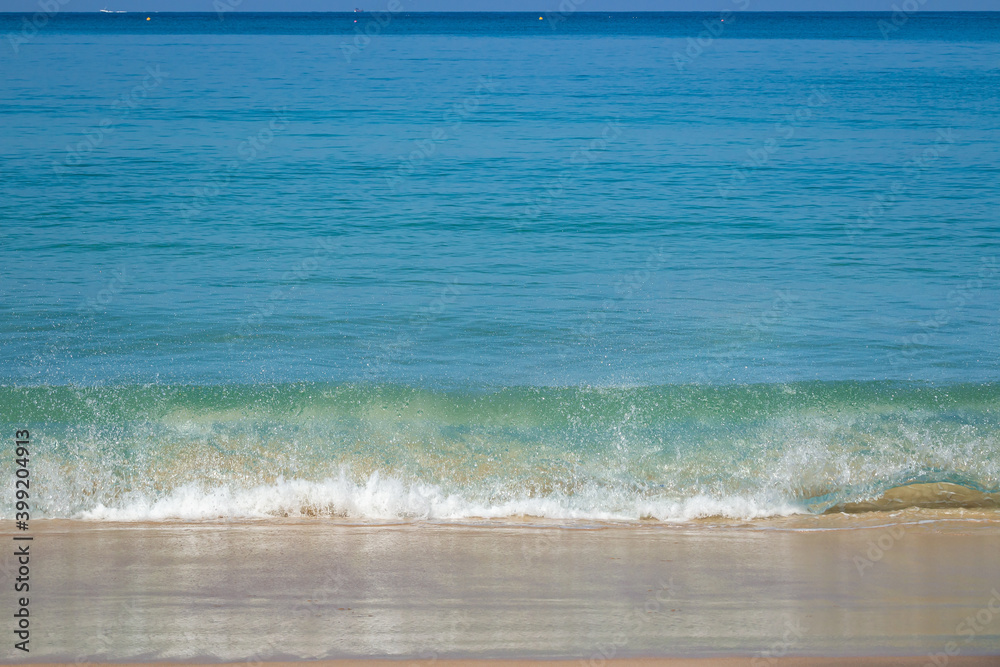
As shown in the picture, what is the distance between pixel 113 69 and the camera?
1547 inches

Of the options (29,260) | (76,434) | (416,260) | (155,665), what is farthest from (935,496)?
(29,260)

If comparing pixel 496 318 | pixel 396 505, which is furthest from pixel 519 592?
pixel 496 318

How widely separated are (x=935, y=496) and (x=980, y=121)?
2186cm

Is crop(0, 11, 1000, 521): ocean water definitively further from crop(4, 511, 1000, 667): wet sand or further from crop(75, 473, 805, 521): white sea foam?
crop(4, 511, 1000, 667): wet sand

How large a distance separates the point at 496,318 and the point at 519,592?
5.07 m

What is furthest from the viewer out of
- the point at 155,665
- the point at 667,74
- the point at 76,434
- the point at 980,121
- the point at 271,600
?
the point at 667,74

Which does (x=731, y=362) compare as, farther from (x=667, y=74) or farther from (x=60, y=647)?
(x=667, y=74)

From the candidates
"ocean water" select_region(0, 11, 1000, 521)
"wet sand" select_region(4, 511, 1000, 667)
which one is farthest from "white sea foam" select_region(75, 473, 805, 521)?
"wet sand" select_region(4, 511, 1000, 667)

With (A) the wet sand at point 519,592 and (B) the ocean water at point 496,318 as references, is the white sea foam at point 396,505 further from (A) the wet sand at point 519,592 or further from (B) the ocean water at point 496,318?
(A) the wet sand at point 519,592

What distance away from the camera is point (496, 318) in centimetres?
891

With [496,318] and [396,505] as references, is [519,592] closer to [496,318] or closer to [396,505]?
[396,505]

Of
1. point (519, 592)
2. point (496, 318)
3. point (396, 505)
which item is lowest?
point (519, 592)

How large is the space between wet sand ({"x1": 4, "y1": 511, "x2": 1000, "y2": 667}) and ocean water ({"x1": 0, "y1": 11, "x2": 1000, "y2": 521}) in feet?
1.53

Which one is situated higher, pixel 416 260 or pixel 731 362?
pixel 416 260
